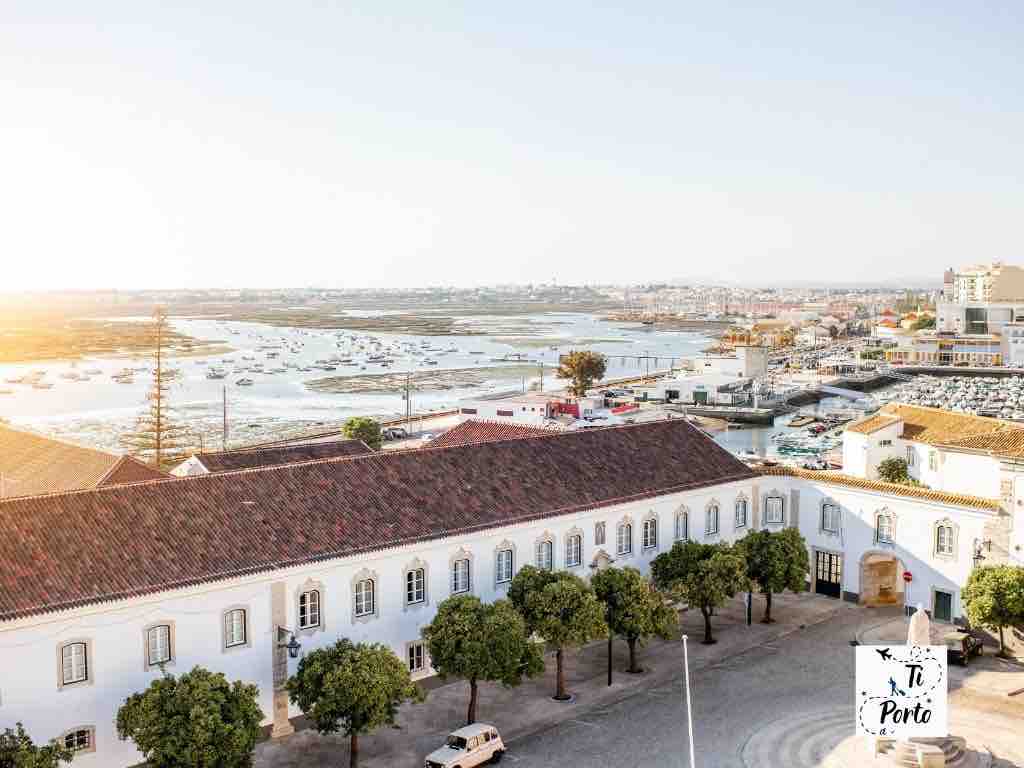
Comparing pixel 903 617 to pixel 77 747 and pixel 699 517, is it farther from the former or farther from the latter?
pixel 77 747

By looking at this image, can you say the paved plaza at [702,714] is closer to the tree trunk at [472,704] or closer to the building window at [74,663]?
the tree trunk at [472,704]

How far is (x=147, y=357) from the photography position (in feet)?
579

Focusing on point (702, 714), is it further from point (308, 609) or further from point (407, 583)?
point (308, 609)

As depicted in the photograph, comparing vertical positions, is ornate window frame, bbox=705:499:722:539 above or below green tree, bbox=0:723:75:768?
above

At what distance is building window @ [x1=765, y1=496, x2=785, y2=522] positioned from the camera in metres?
41.2

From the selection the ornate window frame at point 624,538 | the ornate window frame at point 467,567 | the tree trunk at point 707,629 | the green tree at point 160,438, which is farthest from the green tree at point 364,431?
the ornate window frame at point 467,567

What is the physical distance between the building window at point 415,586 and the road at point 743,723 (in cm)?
509

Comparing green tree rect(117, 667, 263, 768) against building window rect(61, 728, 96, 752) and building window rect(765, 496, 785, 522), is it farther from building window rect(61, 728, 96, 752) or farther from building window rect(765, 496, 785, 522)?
building window rect(765, 496, 785, 522)

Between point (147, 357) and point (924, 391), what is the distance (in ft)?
409

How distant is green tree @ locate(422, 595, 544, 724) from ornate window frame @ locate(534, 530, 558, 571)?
4.77 m

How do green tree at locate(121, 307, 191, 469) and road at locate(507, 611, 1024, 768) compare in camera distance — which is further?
green tree at locate(121, 307, 191, 469)

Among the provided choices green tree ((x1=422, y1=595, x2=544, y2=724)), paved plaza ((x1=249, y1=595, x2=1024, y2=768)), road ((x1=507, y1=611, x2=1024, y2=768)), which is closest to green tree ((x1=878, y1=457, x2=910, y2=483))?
paved plaza ((x1=249, y1=595, x2=1024, y2=768))

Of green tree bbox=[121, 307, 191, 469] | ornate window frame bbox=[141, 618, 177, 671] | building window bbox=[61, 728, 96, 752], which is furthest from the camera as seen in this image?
green tree bbox=[121, 307, 191, 469]

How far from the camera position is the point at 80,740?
23.5 metres
